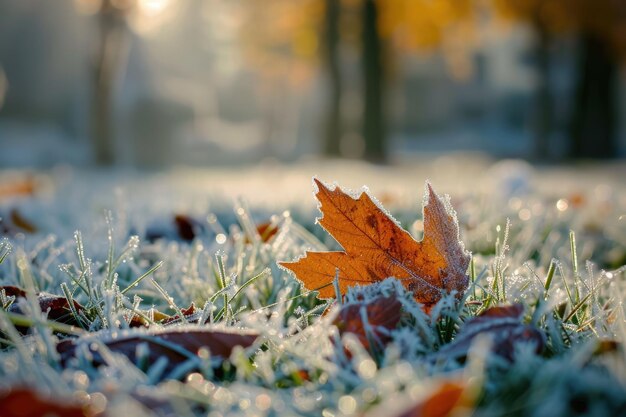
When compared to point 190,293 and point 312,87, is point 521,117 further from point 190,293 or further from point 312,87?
point 190,293

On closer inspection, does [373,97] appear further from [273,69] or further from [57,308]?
[57,308]

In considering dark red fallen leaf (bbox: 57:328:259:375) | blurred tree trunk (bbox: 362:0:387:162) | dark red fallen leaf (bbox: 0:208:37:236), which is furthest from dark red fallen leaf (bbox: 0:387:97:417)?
blurred tree trunk (bbox: 362:0:387:162)

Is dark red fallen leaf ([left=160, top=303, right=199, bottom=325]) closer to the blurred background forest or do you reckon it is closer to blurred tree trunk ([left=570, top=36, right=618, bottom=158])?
the blurred background forest

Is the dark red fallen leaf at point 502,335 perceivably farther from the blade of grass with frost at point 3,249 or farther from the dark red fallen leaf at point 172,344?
the blade of grass with frost at point 3,249

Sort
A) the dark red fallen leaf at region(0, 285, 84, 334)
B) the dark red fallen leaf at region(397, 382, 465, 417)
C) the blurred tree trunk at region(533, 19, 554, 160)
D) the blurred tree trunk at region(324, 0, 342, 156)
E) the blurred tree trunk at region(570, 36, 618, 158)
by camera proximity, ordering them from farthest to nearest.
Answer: the blurred tree trunk at region(570, 36, 618, 158) → the blurred tree trunk at region(533, 19, 554, 160) → the blurred tree trunk at region(324, 0, 342, 156) → the dark red fallen leaf at region(0, 285, 84, 334) → the dark red fallen leaf at region(397, 382, 465, 417)

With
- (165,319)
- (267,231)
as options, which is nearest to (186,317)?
(165,319)

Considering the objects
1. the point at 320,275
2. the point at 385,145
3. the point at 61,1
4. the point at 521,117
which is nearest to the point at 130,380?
the point at 320,275
